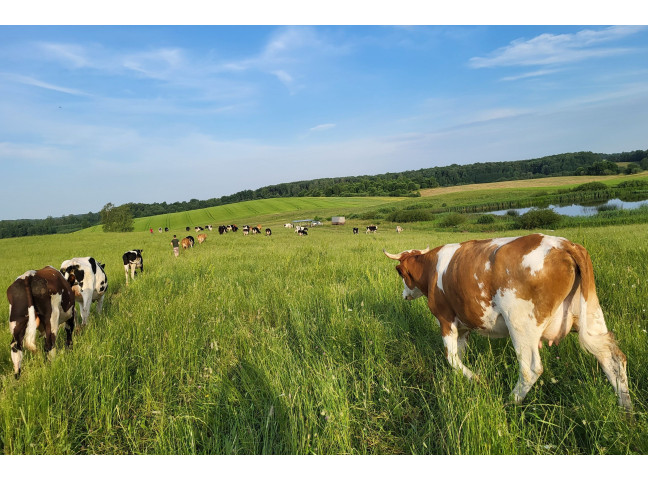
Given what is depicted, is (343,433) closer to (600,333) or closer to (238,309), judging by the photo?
(600,333)

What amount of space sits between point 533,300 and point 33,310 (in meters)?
5.91

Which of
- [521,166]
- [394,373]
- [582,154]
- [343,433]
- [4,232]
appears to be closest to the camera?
[343,433]

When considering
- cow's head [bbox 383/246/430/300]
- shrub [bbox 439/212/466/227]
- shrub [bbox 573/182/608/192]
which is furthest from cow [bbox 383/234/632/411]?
shrub [bbox 573/182/608/192]

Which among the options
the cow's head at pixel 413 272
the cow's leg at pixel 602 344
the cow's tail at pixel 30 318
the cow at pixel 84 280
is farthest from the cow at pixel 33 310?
the cow's leg at pixel 602 344

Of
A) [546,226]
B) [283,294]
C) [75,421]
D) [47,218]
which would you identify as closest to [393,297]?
[283,294]

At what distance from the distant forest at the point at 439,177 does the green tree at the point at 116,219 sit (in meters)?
13.6

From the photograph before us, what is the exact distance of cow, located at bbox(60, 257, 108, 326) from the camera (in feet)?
20.6

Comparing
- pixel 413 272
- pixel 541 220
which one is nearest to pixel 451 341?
pixel 413 272

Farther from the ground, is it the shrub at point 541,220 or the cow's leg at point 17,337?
the cow's leg at point 17,337

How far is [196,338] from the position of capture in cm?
438

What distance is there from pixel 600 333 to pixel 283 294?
15.9 feet

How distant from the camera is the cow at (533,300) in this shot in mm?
2801

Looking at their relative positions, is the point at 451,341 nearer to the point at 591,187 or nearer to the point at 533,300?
the point at 533,300

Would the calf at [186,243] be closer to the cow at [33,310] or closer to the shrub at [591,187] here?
the cow at [33,310]
